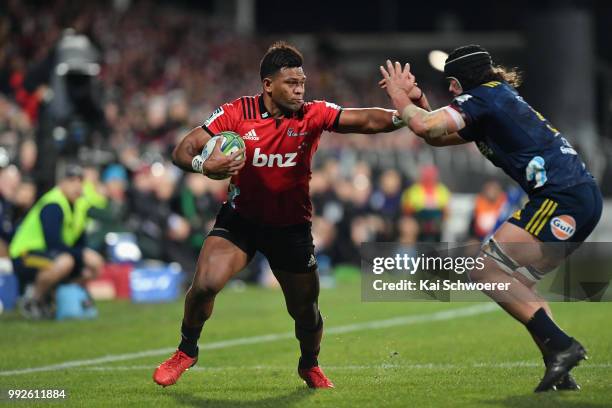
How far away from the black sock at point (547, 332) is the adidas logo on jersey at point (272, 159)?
199 centimetres

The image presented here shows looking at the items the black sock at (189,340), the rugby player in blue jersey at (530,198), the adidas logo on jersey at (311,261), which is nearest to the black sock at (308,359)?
the adidas logo on jersey at (311,261)

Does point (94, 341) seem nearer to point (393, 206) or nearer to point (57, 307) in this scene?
point (57, 307)

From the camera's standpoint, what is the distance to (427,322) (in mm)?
13648

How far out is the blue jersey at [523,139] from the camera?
7426 millimetres

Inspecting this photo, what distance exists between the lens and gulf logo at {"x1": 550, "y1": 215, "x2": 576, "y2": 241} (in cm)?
738

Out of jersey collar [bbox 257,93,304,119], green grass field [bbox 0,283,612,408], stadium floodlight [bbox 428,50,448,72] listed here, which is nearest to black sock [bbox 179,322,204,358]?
green grass field [bbox 0,283,612,408]

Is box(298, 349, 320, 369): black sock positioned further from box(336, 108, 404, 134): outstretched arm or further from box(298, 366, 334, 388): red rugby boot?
box(336, 108, 404, 134): outstretched arm

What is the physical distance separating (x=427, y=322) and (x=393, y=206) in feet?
31.6

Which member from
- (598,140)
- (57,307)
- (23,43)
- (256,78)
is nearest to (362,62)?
(598,140)

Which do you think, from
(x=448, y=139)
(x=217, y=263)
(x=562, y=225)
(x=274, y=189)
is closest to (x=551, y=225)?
(x=562, y=225)

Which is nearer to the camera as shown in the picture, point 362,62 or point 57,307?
point 57,307

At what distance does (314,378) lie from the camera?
8.34 metres

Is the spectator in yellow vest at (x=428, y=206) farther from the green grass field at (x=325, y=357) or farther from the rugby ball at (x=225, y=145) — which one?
the rugby ball at (x=225, y=145)

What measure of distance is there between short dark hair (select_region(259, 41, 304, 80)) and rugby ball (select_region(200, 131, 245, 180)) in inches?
22.5
